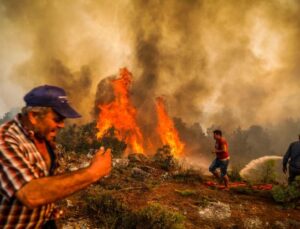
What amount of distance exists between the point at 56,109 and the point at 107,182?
8.22m

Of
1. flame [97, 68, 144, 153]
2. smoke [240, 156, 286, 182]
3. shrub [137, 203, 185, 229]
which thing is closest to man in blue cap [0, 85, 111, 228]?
shrub [137, 203, 185, 229]

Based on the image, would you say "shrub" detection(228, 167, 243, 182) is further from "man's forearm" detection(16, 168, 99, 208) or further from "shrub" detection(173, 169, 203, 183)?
"man's forearm" detection(16, 168, 99, 208)

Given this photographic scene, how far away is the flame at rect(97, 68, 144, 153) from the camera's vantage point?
26.5 meters

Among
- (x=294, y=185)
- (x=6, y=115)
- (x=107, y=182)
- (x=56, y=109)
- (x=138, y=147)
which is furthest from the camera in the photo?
(x=6, y=115)

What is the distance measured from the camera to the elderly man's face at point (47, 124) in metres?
1.98

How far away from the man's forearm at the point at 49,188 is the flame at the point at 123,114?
77.7 ft

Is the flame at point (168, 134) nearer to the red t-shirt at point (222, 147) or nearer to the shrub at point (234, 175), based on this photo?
the shrub at point (234, 175)

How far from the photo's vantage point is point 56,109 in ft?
6.51

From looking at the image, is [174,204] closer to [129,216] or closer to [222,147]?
[129,216]

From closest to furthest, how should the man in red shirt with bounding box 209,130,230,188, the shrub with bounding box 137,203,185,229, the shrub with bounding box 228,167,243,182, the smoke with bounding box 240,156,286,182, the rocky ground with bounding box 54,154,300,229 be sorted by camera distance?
the shrub with bounding box 137,203,185,229 → the rocky ground with bounding box 54,154,300,229 → the man in red shirt with bounding box 209,130,230,188 → the smoke with bounding box 240,156,286,182 → the shrub with bounding box 228,167,243,182

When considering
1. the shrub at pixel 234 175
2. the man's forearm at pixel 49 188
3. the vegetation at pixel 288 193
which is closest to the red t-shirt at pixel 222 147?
the vegetation at pixel 288 193

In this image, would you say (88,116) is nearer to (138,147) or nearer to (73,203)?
(138,147)

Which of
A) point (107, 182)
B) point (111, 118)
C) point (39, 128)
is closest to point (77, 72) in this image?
point (111, 118)

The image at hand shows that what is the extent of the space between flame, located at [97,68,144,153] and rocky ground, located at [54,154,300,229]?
15.0 metres
